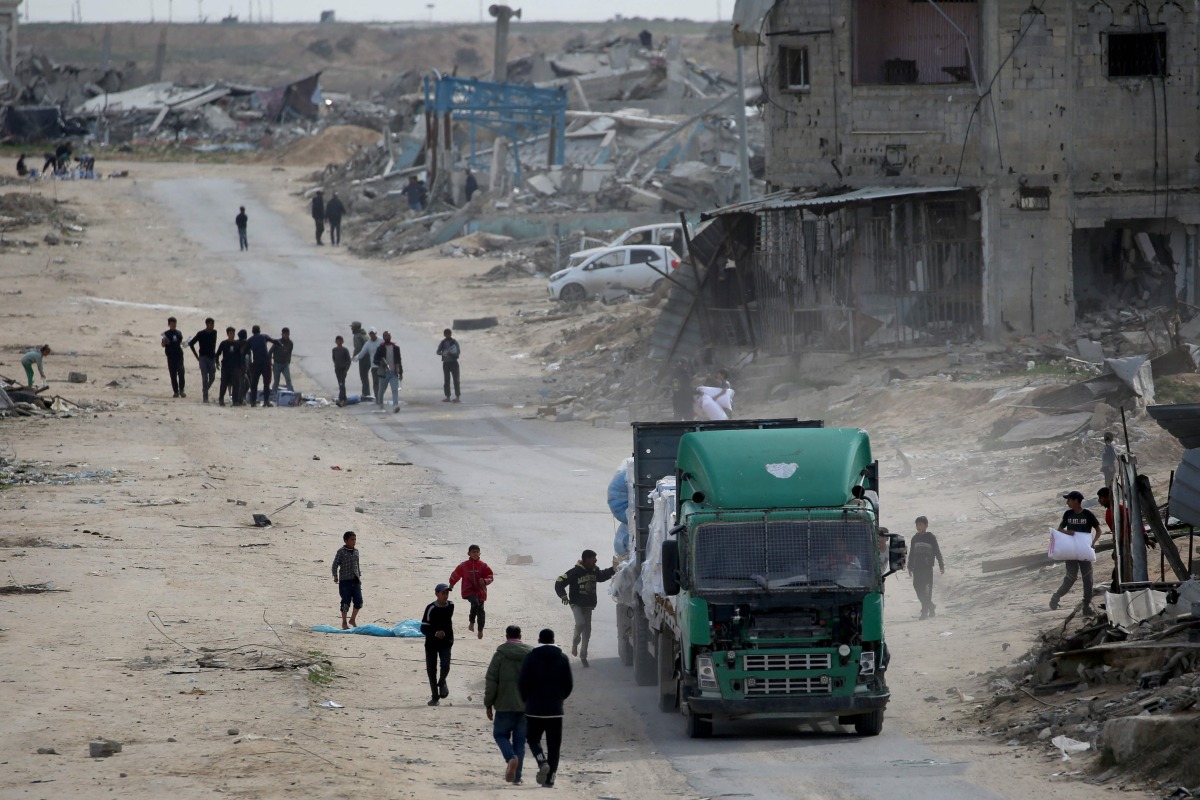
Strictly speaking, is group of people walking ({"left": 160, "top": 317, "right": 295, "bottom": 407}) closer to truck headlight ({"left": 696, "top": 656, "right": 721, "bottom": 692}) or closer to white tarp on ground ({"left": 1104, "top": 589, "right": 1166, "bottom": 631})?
truck headlight ({"left": 696, "top": 656, "right": 721, "bottom": 692})

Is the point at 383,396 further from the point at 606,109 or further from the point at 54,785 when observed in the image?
the point at 606,109

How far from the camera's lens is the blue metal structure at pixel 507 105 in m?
51.0

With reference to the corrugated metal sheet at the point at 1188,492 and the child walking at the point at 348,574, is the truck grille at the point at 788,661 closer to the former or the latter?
the corrugated metal sheet at the point at 1188,492

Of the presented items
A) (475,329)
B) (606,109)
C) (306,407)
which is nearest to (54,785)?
(306,407)

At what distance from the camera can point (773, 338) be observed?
3086cm

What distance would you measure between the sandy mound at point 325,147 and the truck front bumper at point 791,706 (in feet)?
206

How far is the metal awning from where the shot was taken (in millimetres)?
28016

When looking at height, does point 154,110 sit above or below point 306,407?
above

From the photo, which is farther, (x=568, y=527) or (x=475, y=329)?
(x=475, y=329)

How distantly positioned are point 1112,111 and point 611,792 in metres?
21.6

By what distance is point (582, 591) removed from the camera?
15.2 metres

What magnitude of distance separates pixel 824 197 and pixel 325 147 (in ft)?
159

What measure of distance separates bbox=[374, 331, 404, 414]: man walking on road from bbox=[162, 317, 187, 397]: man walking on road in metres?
3.90

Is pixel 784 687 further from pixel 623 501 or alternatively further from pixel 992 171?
pixel 992 171
